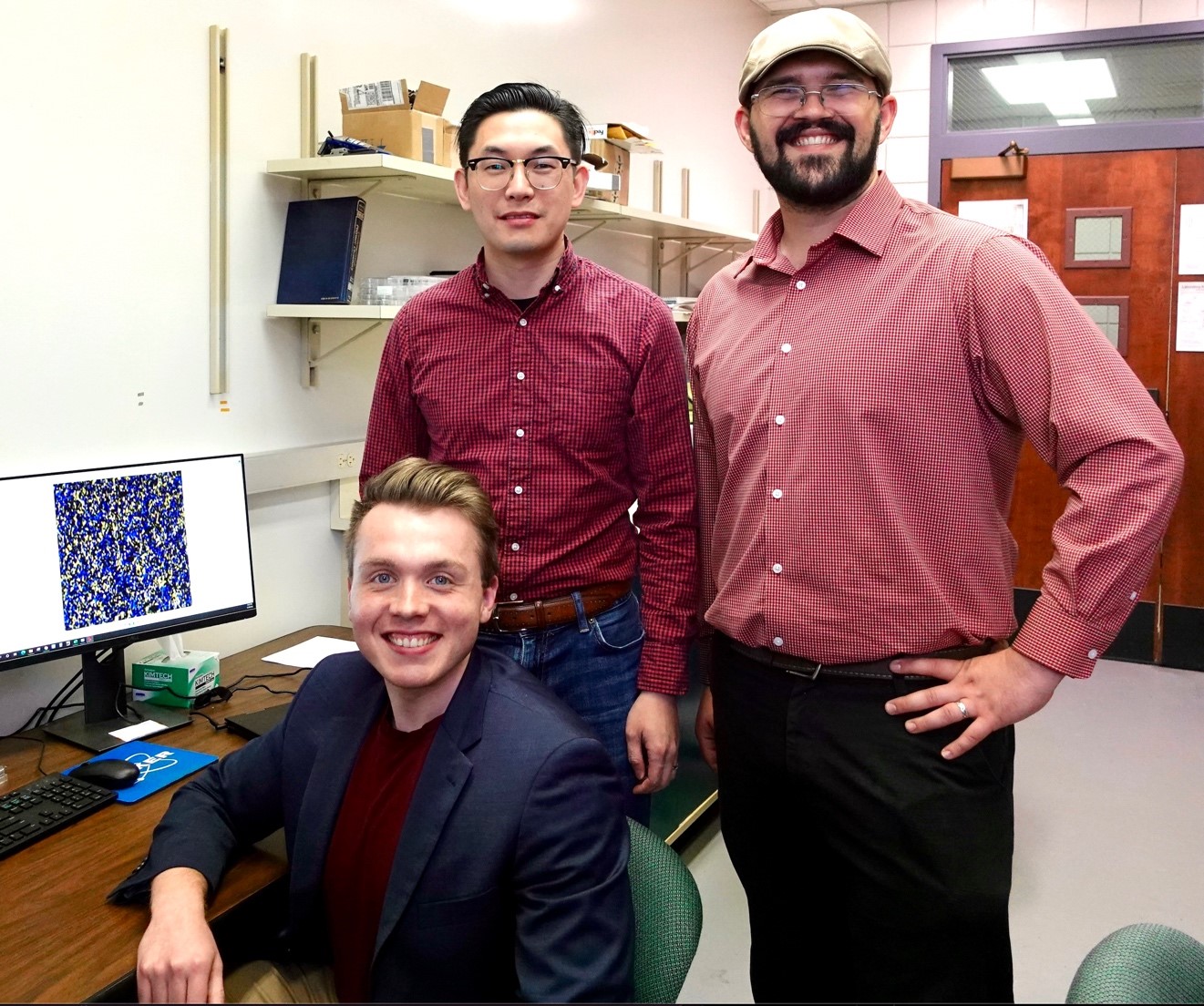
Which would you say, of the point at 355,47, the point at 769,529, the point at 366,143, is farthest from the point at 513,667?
the point at 355,47

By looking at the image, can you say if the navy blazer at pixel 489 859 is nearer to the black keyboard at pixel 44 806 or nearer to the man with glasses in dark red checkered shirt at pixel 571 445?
the black keyboard at pixel 44 806

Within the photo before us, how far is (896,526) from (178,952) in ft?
3.36

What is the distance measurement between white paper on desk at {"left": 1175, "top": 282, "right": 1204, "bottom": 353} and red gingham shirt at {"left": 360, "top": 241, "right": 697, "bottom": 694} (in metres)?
3.65

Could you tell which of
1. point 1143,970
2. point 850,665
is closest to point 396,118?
point 850,665

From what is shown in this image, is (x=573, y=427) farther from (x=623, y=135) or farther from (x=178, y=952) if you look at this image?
(x=623, y=135)

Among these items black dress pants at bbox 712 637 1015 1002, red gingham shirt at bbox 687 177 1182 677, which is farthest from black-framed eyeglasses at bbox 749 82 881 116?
black dress pants at bbox 712 637 1015 1002

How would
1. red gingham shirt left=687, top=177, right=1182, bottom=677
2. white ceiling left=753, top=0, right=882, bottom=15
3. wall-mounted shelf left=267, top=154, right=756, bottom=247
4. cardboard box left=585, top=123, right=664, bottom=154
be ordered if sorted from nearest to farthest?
red gingham shirt left=687, top=177, right=1182, bottom=677 < wall-mounted shelf left=267, top=154, right=756, bottom=247 < cardboard box left=585, top=123, right=664, bottom=154 < white ceiling left=753, top=0, right=882, bottom=15

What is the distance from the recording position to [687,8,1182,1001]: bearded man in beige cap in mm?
1377

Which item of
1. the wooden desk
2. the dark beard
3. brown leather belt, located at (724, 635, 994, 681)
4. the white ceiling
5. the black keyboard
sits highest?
the white ceiling

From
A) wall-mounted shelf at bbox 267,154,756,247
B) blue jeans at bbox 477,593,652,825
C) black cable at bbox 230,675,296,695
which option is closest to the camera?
blue jeans at bbox 477,593,652,825

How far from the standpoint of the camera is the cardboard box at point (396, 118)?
2.41 meters

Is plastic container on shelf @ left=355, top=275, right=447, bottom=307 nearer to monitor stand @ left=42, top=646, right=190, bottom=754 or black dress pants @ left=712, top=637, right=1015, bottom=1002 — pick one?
monitor stand @ left=42, top=646, right=190, bottom=754

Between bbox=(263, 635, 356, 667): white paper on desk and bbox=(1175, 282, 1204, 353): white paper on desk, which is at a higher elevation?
bbox=(1175, 282, 1204, 353): white paper on desk

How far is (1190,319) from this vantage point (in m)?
4.61
